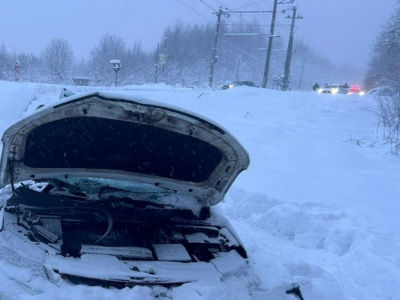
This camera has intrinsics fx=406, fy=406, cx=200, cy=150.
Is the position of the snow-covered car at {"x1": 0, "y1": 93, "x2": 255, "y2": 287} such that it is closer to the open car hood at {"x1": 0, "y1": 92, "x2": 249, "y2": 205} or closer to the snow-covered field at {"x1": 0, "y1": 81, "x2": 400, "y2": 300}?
the open car hood at {"x1": 0, "y1": 92, "x2": 249, "y2": 205}

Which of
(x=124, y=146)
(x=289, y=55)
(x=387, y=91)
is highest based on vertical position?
(x=289, y=55)

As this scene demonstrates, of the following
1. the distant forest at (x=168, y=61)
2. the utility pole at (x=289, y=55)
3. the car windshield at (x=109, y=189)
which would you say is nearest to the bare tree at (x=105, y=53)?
the distant forest at (x=168, y=61)

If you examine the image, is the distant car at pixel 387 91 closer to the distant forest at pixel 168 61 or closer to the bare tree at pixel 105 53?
the distant forest at pixel 168 61

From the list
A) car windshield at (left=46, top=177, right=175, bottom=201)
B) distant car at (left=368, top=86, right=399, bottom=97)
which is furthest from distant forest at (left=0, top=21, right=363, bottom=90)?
car windshield at (left=46, top=177, right=175, bottom=201)

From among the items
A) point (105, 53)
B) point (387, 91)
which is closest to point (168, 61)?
point (105, 53)

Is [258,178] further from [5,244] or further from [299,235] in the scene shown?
[5,244]

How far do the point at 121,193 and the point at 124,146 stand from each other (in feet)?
1.86

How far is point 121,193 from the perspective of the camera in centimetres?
338

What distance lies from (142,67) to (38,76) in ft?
58.5

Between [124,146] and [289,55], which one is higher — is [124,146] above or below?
below

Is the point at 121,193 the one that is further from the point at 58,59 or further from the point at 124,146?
the point at 58,59

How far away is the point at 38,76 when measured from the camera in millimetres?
60000

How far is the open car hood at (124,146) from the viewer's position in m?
2.45

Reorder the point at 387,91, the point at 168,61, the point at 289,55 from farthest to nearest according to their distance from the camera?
1. the point at 168,61
2. the point at 289,55
3. the point at 387,91
